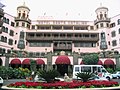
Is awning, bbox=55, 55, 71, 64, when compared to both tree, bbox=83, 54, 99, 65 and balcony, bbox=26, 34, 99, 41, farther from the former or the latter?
balcony, bbox=26, 34, 99, 41

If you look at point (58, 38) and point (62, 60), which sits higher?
point (58, 38)

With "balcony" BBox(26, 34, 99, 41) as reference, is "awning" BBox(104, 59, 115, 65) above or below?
below

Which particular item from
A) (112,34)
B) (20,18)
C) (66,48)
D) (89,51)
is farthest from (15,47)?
(112,34)

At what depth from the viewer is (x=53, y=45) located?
5806 cm

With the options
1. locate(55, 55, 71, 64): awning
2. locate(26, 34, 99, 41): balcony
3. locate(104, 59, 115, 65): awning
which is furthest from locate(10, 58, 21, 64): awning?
locate(104, 59, 115, 65): awning

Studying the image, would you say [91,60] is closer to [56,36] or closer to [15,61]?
[56,36]

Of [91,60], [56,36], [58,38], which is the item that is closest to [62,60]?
[91,60]

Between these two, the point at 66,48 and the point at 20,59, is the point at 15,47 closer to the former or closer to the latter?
the point at 20,59

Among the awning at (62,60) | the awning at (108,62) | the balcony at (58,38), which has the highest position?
the balcony at (58,38)

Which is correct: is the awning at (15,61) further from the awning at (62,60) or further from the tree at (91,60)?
the tree at (91,60)

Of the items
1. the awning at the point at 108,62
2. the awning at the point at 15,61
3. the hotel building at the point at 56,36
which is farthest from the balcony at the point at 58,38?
the awning at the point at 108,62

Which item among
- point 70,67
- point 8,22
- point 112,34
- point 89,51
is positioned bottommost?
point 70,67

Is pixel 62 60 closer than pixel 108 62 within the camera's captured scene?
Yes

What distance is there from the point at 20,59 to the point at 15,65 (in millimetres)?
3216
